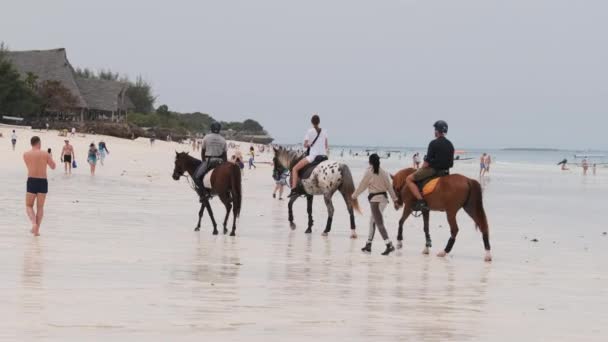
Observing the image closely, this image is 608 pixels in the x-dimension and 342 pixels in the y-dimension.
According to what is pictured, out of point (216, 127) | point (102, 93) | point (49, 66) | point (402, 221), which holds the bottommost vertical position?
point (402, 221)

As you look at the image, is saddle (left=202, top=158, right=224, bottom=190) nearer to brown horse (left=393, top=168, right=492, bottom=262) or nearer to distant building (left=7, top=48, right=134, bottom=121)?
brown horse (left=393, top=168, right=492, bottom=262)

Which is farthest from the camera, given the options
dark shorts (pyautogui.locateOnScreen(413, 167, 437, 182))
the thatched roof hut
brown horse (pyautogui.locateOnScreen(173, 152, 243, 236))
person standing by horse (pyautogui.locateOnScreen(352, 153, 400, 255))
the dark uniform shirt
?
the thatched roof hut

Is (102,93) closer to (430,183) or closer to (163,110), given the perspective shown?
(163,110)

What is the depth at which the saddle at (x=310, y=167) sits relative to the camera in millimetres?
17828

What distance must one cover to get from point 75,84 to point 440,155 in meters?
88.8

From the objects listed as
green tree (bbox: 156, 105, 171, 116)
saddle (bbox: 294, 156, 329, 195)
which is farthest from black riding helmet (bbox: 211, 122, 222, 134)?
green tree (bbox: 156, 105, 171, 116)

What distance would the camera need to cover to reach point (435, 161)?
14898mm

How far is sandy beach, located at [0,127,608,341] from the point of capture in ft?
27.0

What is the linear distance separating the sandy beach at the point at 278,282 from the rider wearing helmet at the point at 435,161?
3.26ft

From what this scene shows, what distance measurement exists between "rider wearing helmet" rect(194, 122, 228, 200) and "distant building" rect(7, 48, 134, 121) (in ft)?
265

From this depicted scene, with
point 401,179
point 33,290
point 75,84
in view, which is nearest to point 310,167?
point 401,179

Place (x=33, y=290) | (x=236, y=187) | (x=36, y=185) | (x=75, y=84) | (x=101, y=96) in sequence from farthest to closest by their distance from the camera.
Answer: (x=101, y=96)
(x=75, y=84)
(x=236, y=187)
(x=36, y=185)
(x=33, y=290)

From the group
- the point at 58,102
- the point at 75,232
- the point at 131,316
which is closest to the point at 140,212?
the point at 75,232

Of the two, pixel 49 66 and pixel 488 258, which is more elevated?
pixel 49 66
